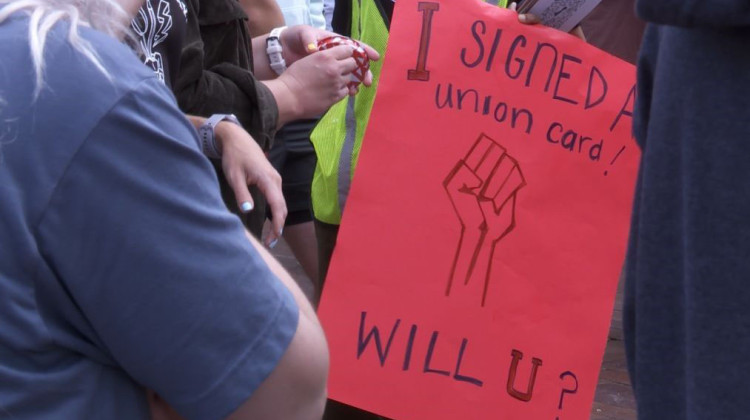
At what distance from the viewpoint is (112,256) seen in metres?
0.88

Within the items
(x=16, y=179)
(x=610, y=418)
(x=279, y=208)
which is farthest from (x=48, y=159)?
(x=610, y=418)

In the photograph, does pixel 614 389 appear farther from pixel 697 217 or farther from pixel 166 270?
pixel 166 270

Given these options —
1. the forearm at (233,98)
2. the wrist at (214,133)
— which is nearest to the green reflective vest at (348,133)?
the forearm at (233,98)

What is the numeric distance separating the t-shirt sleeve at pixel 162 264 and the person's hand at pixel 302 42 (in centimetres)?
122

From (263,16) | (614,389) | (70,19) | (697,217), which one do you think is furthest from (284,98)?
(614,389)

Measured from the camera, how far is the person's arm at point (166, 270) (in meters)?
0.87

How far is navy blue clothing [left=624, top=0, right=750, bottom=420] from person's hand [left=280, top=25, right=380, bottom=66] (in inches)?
36.9

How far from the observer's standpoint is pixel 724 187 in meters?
1.19

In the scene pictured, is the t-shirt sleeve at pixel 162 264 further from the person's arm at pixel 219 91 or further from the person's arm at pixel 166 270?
the person's arm at pixel 219 91

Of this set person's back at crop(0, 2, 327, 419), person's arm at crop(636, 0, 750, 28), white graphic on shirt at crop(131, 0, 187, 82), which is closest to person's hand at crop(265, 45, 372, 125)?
white graphic on shirt at crop(131, 0, 187, 82)

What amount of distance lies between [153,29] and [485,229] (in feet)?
2.41

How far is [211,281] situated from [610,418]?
9.36 ft

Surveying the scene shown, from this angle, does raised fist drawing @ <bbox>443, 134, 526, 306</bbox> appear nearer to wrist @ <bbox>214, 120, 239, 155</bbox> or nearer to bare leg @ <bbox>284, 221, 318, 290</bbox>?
wrist @ <bbox>214, 120, 239, 155</bbox>

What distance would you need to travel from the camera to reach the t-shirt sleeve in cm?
87
